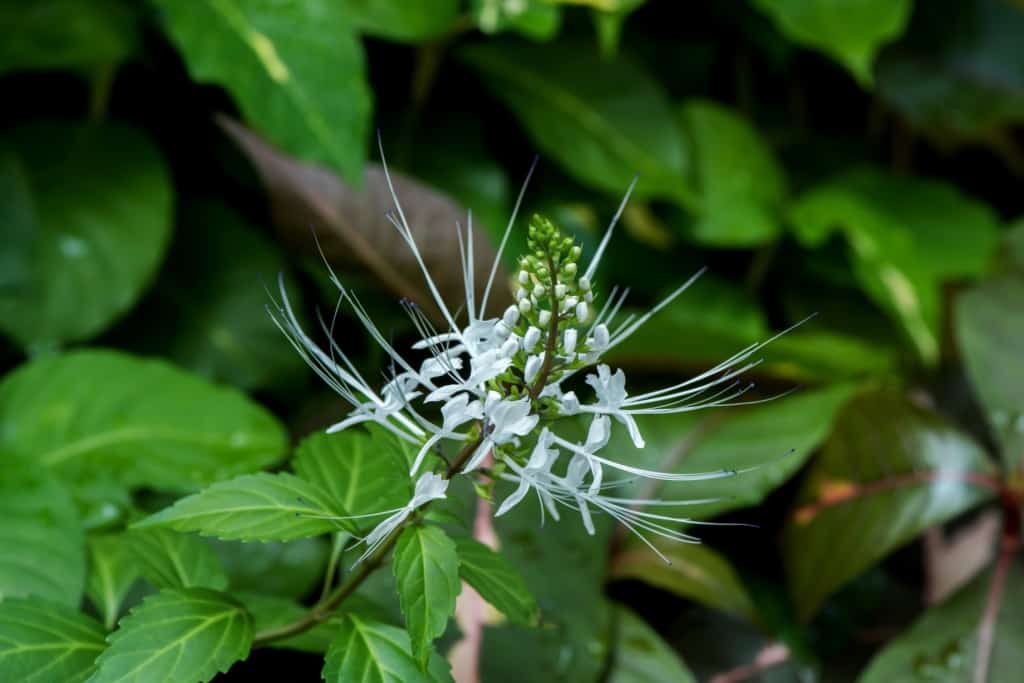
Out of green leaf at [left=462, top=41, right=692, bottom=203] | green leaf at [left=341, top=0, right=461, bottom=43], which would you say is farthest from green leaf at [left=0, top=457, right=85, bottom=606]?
green leaf at [left=462, top=41, right=692, bottom=203]

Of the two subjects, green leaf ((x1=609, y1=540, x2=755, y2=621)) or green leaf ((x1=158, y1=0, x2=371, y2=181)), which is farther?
green leaf ((x1=158, y1=0, x2=371, y2=181))

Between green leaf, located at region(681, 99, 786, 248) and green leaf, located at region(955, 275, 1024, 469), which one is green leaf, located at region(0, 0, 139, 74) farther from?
green leaf, located at region(955, 275, 1024, 469)

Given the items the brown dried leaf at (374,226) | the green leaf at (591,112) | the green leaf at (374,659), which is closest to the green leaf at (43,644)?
the green leaf at (374,659)

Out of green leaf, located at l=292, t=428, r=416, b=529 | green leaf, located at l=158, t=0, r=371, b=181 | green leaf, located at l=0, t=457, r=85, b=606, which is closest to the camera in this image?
green leaf, located at l=292, t=428, r=416, b=529

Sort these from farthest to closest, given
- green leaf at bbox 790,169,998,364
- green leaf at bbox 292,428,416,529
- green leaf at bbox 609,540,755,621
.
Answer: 1. green leaf at bbox 790,169,998,364
2. green leaf at bbox 609,540,755,621
3. green leaf at bbox 292,428,416,529

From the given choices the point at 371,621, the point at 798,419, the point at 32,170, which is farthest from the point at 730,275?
the point at 371,621

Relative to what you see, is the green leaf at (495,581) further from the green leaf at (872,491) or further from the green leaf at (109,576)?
the green leaf at (872,491)

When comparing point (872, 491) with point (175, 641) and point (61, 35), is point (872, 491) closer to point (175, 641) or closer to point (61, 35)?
point (175, 641)
